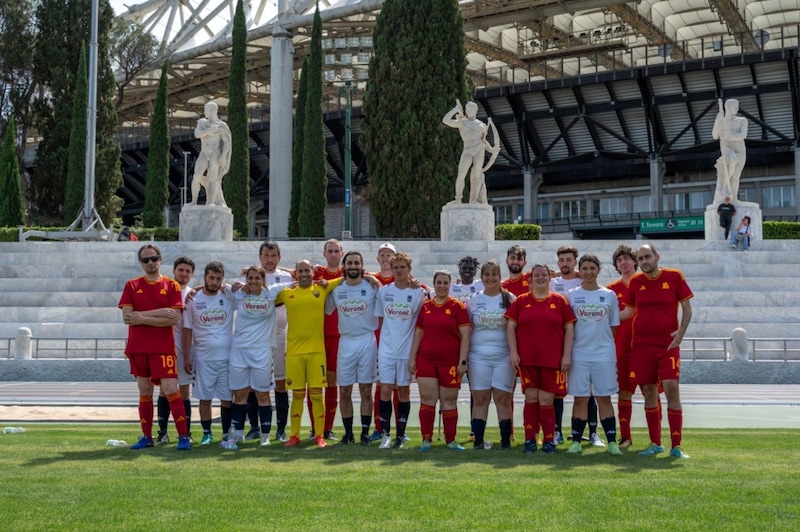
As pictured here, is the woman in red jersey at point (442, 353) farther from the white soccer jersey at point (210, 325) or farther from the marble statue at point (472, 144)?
the marble statue at point (472, 144)

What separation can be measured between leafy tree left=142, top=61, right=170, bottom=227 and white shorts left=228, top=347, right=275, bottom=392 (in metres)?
37.7

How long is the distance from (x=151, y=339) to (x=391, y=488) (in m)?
3.10

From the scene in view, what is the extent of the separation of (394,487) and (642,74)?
45075mm

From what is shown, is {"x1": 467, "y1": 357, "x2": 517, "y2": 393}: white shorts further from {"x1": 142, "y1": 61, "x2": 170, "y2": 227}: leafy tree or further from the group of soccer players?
{"x1": 142, "y1": 61, "x2": 170, "y2": 227}: leafy tree

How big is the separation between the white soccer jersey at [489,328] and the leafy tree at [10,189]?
35.3 metres

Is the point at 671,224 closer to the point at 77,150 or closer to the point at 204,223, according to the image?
the point at 77,150

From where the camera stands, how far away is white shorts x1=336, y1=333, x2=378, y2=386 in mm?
8648

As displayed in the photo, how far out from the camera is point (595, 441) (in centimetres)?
863

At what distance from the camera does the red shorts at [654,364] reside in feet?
26.3

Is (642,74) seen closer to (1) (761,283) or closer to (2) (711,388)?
(1) (761,283)

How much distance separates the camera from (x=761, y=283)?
21062 millimetres

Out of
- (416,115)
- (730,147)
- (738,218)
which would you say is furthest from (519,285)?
(416,115)

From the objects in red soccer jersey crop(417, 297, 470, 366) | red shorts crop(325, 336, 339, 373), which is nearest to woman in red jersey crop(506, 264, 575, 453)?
red soccer jersey crop(417, 297, 470, 366)

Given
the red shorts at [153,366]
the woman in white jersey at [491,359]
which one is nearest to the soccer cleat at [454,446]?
the woman in white jersey at [491,359]
